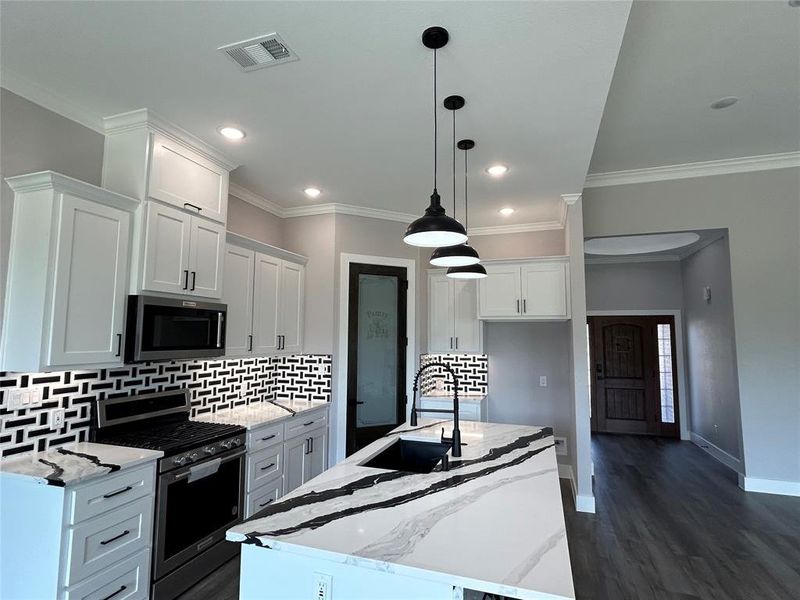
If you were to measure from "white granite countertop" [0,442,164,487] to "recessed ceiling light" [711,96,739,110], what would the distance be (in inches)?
171

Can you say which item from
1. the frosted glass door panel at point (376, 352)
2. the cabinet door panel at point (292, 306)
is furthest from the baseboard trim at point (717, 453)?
the cabinet door panel at point (292, 306)

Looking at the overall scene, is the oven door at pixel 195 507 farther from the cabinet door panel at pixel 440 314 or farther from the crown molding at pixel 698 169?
the crown molding at pixel 698 169

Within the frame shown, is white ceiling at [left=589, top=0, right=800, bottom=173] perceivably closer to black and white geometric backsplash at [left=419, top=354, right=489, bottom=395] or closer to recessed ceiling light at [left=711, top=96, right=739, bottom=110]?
recessed ceiling light at [left=711, top=96, right=739, bottom=110]

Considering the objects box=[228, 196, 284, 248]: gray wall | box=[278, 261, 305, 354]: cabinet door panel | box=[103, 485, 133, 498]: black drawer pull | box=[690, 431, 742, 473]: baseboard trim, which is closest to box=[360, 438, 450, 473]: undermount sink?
box=[103, 485, 133, 498]: black drawer pull

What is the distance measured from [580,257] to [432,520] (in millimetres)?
3266

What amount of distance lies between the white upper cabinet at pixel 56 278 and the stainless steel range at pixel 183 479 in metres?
0.52

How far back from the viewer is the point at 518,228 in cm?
518

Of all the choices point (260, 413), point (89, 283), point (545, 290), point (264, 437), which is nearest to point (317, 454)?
point (260, 413)

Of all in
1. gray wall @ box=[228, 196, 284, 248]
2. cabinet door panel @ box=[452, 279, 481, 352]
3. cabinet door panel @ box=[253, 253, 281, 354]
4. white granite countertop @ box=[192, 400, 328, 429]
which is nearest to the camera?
white granite countertop @ box=[192, 400, 328, 429]

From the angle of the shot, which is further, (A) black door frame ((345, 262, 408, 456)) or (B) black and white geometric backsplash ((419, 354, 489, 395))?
(B) black and white geometric backsplash ((419, 354, 489, 395))

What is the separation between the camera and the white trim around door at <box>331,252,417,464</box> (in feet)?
13.8

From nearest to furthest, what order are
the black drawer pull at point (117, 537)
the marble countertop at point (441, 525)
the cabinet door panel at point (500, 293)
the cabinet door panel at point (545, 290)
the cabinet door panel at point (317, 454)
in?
1. the marble countertop at point (441, 525)
2. the black drawer pull at point (117, 537)
3. the cabinet door panel at point (317, 454)
4. the cabinet door panel at point (545, 290)
5. the cabinet door panel at point (500, 293)

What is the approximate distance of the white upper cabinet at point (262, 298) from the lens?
344 cm

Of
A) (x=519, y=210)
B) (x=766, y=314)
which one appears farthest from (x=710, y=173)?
(x=519, y=210)
